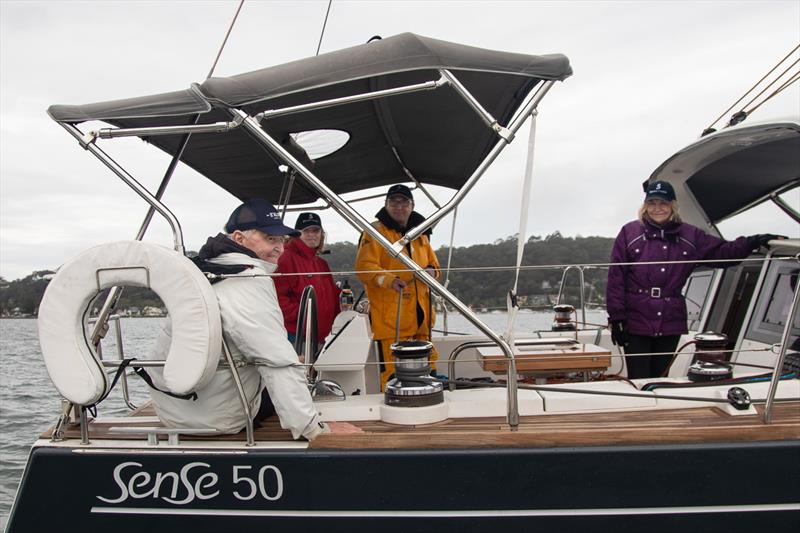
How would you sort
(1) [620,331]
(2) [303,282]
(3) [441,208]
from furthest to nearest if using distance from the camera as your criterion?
(2) [303,282] < (1) [620,331] < (3) [441,208]

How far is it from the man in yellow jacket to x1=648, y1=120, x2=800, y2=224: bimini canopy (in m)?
2.17

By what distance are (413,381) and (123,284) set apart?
56.6 inches

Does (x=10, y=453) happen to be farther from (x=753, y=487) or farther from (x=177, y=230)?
(x=753, y=487)

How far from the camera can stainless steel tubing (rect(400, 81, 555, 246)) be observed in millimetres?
3177

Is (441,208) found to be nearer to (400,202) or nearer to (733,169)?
(400,202)

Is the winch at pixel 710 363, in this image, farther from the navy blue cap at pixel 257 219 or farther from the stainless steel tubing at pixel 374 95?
the navy blue cap at pixel 257 219

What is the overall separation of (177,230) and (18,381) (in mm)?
12856

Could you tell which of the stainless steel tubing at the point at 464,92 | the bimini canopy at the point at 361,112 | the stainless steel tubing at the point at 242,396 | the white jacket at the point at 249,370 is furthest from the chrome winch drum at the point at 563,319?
the stainless steel tubing at the point at 242,396

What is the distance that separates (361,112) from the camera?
4.32 metres

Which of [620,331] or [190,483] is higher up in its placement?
[620,331]

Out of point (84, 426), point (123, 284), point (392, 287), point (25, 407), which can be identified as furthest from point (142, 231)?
point (25, 407)

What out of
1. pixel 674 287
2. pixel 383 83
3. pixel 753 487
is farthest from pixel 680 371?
pixel 383 83

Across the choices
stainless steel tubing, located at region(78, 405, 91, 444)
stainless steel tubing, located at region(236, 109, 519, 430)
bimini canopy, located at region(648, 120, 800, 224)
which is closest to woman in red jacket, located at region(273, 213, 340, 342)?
stainless steel tubing, located at region(236, 109, 519, 430)

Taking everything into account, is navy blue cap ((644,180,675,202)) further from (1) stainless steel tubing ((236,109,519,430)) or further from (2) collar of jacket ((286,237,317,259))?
(2) collar of jacket ((286,237,317,259))
